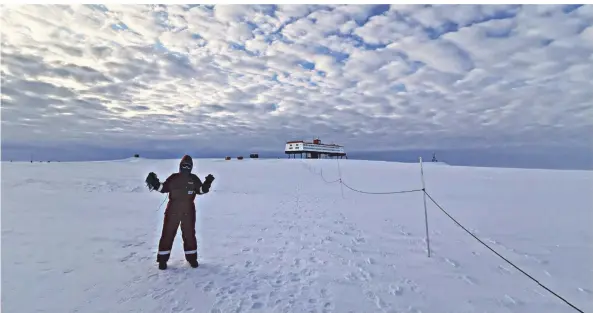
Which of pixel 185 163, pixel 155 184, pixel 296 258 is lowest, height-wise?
pixel 296 258

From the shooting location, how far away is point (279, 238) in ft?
25.1

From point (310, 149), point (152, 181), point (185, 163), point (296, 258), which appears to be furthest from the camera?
point (310, 149)

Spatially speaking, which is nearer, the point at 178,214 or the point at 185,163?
the point at 178,214

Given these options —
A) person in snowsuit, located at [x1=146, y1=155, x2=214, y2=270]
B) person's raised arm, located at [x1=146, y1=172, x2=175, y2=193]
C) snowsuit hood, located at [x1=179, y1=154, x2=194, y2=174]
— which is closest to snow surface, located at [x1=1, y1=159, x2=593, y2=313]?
person in snowsuit, located at [x1=146, y1=155, x2=214, y2=270]

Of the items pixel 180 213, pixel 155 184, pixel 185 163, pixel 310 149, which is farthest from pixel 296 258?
pixel 310 149

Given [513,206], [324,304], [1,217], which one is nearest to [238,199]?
[1,217]

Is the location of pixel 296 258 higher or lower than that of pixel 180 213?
lower

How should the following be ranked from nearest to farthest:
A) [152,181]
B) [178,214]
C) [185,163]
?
[152,181] → [178,214] → [185,163]

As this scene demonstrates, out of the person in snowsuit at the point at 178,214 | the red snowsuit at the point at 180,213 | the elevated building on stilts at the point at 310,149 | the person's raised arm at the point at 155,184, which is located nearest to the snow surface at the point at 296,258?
the person in snowsuit at the point at 178,214

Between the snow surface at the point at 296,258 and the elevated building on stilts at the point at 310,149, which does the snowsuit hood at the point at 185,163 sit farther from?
the elevated building on stilts at the point at 310,149

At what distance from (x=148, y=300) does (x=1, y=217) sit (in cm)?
811

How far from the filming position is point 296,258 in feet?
19.9

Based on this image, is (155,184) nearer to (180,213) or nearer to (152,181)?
(152,181)

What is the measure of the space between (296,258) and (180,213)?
104 inches
